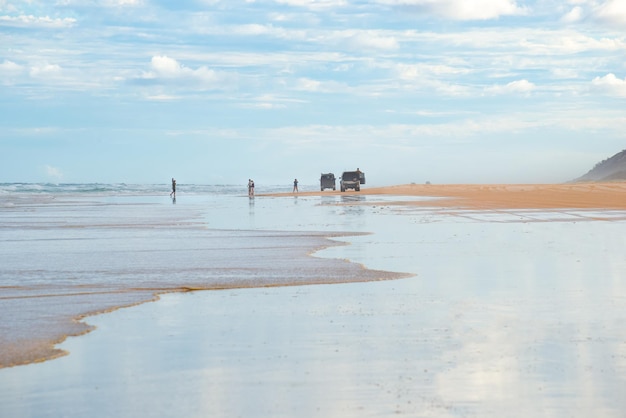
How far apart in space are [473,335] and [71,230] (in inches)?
931

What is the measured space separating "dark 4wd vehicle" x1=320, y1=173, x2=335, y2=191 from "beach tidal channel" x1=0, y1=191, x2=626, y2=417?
84994 mm

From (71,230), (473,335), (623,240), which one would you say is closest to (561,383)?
(473,335)

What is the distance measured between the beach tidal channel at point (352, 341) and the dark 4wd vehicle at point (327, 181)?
84994mm

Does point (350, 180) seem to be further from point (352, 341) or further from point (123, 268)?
point (352, 341)

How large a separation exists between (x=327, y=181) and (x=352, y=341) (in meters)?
96.0

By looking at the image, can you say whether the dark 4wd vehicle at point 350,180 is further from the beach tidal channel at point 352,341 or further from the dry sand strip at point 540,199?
the beach tidal channel at point 352,341

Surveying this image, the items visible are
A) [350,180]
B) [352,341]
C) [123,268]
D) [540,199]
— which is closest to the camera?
[352,341]

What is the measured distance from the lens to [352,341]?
9273 mm

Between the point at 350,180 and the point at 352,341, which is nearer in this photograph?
the point at 352,341

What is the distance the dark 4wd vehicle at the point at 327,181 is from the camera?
4122 inches

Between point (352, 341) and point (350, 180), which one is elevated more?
point (350, 180)

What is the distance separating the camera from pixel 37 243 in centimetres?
2480

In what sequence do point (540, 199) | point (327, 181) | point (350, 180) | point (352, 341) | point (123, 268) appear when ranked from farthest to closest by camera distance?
point (327, 181) → point (350, 180) → point (540, 199) → point (123, 268) → point (352, 341)

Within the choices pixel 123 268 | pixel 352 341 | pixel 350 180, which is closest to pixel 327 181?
pixel 350 180
